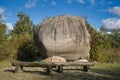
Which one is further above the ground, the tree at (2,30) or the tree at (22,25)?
the tree at (22,25)

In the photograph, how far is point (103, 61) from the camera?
1873 cm

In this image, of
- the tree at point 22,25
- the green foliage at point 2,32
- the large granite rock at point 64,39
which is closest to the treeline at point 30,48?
the green foliage at point 2,32

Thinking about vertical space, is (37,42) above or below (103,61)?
above

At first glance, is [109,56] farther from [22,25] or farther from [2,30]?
[22,25]

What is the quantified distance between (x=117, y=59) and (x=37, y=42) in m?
6.67

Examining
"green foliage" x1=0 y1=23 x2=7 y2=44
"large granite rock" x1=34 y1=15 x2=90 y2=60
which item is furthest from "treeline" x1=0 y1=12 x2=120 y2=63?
"large granite rock" x1=34 y1=15 x2=90 y2=60

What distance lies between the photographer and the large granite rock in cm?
1555

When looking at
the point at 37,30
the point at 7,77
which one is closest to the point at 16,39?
the point at 37,30

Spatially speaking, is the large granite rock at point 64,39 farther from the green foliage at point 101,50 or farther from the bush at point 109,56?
the bush at point 109,56

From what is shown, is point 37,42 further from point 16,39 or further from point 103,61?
point 103,61

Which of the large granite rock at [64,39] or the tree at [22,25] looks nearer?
the large granite rock at [64,39]

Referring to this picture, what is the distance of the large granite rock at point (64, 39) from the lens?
51.0 feet

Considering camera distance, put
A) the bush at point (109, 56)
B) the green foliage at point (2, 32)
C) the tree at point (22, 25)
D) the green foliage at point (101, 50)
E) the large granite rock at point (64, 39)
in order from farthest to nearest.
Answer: the tree at point (22, 25)
the green foliage at point (2, 32)
the bush at point (109, 56)
the green foliage at point (101, 50)
the large granite rock at point (64, 39)

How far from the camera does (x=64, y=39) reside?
51.0 ft
